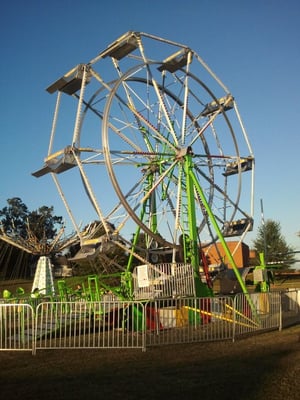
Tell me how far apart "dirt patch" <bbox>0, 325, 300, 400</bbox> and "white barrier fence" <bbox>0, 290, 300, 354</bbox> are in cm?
60

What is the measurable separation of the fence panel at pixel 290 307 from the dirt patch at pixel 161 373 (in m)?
3.75

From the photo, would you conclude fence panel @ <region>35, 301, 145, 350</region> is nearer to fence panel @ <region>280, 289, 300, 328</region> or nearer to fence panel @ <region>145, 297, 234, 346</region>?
fence panel @ <region>145, 297, 234, 346</region>

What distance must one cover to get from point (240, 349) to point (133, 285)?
592 centimetres

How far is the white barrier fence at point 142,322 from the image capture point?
11.1 m

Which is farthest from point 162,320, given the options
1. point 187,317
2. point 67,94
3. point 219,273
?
point 67,94

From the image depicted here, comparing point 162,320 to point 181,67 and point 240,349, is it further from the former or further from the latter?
point 181,67

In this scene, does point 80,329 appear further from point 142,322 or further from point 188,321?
point 188,321

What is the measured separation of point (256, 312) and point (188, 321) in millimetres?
1999

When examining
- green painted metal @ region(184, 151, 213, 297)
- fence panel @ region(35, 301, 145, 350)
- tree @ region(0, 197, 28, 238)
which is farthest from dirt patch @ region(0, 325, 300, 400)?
tree @ region(0, 197, 28, 238)

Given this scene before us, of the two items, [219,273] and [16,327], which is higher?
[219,273]

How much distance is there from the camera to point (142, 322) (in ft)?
36.9

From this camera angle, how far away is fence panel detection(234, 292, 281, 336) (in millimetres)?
12773

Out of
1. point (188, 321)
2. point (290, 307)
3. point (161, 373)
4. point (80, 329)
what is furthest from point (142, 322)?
point (290, 307)

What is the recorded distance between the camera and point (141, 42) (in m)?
17.3
